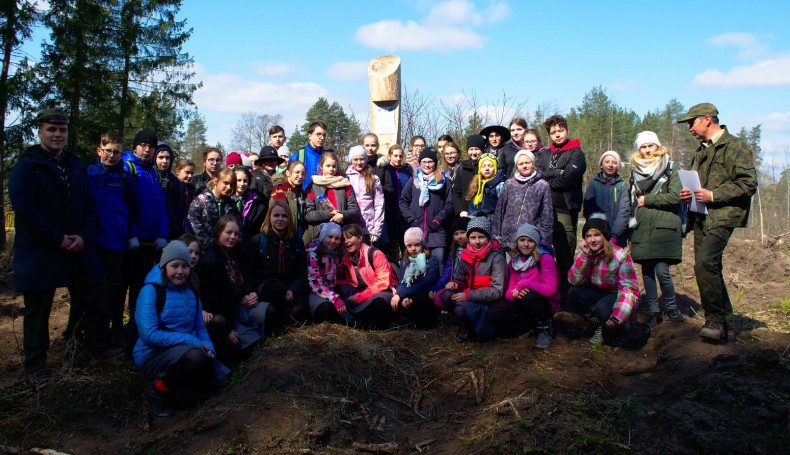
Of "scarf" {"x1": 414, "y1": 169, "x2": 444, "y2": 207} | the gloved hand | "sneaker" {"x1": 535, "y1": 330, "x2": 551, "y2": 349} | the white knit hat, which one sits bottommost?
"sneaker" {"x1": 535, "y1": 330, "x2": 551, "y2": 349}

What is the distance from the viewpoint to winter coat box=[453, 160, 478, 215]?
6.68 m

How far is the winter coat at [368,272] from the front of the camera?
6.01 m

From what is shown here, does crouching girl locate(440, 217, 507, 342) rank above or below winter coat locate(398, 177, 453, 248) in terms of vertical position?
below

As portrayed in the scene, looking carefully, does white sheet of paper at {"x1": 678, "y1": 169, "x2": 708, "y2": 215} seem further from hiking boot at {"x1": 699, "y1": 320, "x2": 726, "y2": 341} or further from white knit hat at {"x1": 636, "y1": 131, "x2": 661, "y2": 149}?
hiking boot at {"x1": 699, "y1": 320, "x2": 726, "y2": 341}

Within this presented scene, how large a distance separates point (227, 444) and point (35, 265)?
2.36 meters

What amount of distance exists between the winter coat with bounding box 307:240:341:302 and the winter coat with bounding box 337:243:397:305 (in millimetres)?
156

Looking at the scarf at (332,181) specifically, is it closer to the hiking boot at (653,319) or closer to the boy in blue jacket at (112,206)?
the boy in blue jacket at (112,206)

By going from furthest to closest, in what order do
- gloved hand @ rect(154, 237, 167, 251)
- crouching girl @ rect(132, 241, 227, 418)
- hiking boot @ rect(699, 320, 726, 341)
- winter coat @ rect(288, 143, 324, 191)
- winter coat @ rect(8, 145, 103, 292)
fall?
winter coat @ rect(288, 143, 324, 191) → gloved hand @ rect(154, 237, 167, 251) → hiking boot @ rect(699, 320, 726, 341) → winter coat @ rect(8, 145, 103, 292) → crouching girl @ rect(132, 241, 227, 418)

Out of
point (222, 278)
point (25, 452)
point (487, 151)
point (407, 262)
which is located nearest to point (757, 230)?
point (487, 151)

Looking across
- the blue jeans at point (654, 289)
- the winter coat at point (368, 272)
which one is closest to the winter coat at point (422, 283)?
the winter coat at point (368, 272)

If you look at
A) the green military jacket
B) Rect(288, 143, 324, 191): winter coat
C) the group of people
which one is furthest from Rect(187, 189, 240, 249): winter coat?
the green military jacket

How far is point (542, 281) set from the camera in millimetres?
5418

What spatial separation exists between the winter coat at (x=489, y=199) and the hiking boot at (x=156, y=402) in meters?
3.70

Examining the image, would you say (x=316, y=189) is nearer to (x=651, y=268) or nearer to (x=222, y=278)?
(x=222, y=278)
